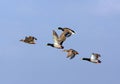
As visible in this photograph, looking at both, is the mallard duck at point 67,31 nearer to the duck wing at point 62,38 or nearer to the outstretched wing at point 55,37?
the duck wing at point 62,38

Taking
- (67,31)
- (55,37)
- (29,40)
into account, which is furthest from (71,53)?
(29,40)

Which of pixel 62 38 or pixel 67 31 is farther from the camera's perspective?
pixel 67 31

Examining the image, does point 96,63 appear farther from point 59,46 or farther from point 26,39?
point 26,39

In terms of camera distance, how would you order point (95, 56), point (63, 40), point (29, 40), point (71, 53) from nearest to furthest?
point (63, 40)
point (95, 56)
point (29, 40)
point (71, 53)

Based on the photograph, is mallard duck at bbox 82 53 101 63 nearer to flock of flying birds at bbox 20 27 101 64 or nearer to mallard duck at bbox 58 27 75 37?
flock of flying birds at bbox 20 27 101 64

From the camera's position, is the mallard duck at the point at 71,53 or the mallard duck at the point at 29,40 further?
the mallard duck at the point at 71,53

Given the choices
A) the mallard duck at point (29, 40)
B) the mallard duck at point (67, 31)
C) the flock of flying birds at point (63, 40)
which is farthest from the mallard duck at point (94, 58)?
the mallard duck at point (29, 40)

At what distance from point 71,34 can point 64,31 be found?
86.8 inches

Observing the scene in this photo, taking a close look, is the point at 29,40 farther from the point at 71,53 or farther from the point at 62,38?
the point at 71,53

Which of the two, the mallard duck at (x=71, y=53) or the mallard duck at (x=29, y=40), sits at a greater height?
the mallard duck at (x=29, y=40)

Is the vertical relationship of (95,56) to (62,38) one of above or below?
below

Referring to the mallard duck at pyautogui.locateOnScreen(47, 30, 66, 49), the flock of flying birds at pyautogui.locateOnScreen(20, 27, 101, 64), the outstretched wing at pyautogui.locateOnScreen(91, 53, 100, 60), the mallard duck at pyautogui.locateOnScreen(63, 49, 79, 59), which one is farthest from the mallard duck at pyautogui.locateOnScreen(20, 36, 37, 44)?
the outstretched wing at pyautogui.locateOnScreen(91, 53, 100, 60)

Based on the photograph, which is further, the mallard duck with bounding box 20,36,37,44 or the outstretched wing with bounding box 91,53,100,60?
the outstretched wing with bounding box 91,53,100,60

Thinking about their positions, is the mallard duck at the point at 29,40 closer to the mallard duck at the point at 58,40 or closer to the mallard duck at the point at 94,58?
the mallard duck at the point at 58,40
